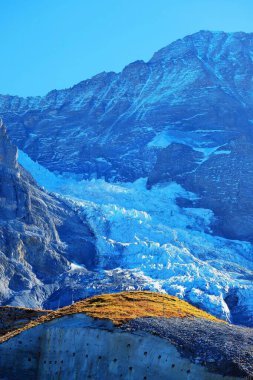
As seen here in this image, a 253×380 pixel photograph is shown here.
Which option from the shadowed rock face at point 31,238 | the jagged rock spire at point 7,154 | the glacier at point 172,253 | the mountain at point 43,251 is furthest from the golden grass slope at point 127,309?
the jagged rock spire at point 7,154

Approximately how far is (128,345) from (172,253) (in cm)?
12603

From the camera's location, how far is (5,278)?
13312 cm

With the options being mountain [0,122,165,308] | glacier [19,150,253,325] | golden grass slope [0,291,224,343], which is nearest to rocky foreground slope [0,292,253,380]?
golden grass slope [0,291,224,343]

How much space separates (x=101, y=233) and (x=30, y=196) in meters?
15.9

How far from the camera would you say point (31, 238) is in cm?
15012

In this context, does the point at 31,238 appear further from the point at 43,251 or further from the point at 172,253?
the point at 172,253

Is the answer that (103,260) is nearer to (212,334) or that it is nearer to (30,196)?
(30,196)

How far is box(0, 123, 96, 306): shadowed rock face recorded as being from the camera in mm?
135250

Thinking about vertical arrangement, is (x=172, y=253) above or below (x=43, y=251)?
above

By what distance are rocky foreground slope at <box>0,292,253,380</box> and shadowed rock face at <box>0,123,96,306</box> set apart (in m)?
87.8

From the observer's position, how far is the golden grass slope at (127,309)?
37.1 metres

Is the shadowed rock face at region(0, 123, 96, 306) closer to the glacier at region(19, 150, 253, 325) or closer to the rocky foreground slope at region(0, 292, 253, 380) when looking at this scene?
the glacier at region(19, 150, 253, 325)

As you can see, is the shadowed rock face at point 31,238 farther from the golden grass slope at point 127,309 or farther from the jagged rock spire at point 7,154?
the golden grass slope at point 127,309

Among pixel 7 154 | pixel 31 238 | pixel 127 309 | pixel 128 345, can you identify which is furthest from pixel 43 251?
pixel 128 345
